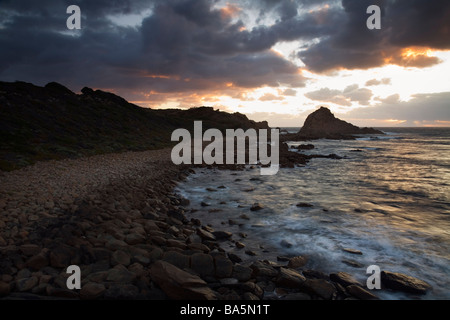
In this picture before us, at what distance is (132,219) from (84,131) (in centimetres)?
2457

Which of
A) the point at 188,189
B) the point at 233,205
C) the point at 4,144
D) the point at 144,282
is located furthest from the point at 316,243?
the point at 4,144

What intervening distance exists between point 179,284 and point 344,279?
13.1ft

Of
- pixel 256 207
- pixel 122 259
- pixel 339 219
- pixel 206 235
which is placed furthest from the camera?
pixel 256 207

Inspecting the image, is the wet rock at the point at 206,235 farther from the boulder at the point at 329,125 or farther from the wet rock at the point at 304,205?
the boulder at the point at 329,125

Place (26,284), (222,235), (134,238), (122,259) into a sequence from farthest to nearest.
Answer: (222,235)
(134,238)
(122,259)
(26,284)

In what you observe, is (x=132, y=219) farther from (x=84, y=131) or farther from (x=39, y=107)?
(x=39, y=107)

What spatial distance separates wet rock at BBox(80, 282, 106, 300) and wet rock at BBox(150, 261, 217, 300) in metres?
0.97

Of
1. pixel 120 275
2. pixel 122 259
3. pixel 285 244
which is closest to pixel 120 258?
pixel 122 259

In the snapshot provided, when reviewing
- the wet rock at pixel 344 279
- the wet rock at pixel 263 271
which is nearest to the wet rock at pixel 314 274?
the wet rock at pixel 344 279

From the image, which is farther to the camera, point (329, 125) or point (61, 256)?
point (329, 125)

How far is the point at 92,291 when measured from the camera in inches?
183

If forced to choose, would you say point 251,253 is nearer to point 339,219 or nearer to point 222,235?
point 222,235

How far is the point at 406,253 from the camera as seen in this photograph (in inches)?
317

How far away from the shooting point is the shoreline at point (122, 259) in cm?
489
